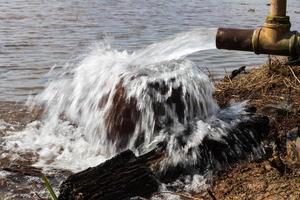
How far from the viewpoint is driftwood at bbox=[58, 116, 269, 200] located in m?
3.76

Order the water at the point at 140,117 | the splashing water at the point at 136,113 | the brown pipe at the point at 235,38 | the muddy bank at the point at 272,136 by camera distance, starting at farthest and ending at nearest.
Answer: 1. the splashing water at the point at 136,113
2. the water at the point at 140,117
3. the brown pipe at the point at 235,38
4. the muddy bank at the point at 272,136

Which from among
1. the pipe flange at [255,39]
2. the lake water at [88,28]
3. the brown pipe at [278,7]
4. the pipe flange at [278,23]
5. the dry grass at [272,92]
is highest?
the brown pipe at [278,7]

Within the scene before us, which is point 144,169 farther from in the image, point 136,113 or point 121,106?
point 121,106

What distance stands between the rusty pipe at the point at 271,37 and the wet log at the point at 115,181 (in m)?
1.23

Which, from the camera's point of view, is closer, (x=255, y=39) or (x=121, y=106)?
(x=255, y=39)

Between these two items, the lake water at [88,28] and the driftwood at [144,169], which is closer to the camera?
the driftwood at [144,169]

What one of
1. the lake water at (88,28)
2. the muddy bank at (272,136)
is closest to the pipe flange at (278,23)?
the muddy bank at (272,136)

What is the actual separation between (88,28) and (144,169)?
1086 cm

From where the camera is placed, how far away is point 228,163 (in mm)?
4410

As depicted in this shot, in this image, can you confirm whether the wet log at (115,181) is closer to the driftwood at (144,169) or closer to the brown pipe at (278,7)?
the driftwood at (144,169)

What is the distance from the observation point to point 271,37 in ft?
13.1

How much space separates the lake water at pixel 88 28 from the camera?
9.28m

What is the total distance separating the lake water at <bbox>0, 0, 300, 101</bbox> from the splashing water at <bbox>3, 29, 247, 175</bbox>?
6.72 feet

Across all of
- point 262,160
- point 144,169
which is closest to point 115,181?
point 144,169
